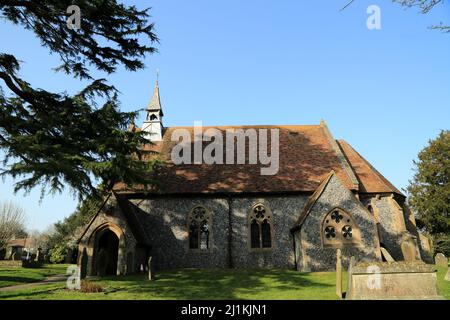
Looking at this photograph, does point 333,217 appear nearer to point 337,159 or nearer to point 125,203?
point 337,159

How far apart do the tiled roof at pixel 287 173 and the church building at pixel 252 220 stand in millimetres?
65

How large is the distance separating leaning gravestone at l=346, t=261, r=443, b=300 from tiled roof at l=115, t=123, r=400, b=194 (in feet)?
33.1

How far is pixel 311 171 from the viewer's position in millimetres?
20641

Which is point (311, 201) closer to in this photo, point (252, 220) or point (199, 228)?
point (252, 220)

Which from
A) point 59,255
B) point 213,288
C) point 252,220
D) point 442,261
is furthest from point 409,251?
point 59,255

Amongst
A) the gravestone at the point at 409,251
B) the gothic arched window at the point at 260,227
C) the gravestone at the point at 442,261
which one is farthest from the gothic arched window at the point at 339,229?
the gravestone at the point at 442,261

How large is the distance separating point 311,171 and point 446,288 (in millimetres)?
10482

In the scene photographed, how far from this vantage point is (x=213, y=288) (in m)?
12.1

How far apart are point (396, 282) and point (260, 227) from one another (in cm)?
1038

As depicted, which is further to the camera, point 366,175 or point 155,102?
point 155,102

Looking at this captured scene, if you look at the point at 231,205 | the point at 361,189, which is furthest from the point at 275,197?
the point at 361,189

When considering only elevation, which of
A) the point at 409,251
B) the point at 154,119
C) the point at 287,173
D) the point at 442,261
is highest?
the point at 154,119

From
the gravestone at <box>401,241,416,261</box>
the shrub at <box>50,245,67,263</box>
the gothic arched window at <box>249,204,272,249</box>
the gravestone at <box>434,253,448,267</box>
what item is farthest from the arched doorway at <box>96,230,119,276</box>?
the gravestone at <box>434,253,448,267</box>

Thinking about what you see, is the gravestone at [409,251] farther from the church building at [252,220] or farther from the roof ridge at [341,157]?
the roof ridge at [341,157]
